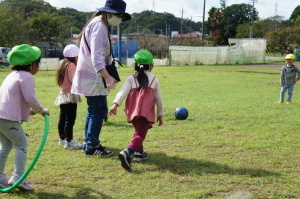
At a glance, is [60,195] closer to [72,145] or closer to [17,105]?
[17,105]

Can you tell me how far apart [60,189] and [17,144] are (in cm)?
66

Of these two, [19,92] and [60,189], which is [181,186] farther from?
[19,92]

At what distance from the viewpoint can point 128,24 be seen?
408 feet

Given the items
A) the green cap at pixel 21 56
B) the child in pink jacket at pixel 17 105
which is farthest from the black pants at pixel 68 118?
the green cap at pixel 21 56

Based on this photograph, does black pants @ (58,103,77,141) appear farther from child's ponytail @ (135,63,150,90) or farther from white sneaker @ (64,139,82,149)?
child's ponytail @ (135,63,150,90)

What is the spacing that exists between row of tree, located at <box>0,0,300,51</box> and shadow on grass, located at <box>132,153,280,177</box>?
3740cm

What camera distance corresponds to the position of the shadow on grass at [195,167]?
460cm

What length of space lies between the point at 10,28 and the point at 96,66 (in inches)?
1480

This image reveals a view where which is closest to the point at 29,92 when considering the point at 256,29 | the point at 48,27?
the point at 48,27

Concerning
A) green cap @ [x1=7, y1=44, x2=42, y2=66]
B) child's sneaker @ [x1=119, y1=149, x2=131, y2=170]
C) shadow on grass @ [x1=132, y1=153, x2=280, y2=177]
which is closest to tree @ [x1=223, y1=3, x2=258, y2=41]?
shadow on grass @ [x1=132, y1=153, x2=280, y2=177]

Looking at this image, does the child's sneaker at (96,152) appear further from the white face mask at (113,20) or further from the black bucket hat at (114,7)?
the black bucket hat at (114,7)

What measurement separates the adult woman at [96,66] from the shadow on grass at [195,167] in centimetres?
77

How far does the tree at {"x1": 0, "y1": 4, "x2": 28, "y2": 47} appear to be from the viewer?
38625mm

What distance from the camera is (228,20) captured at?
8700 centimetres
